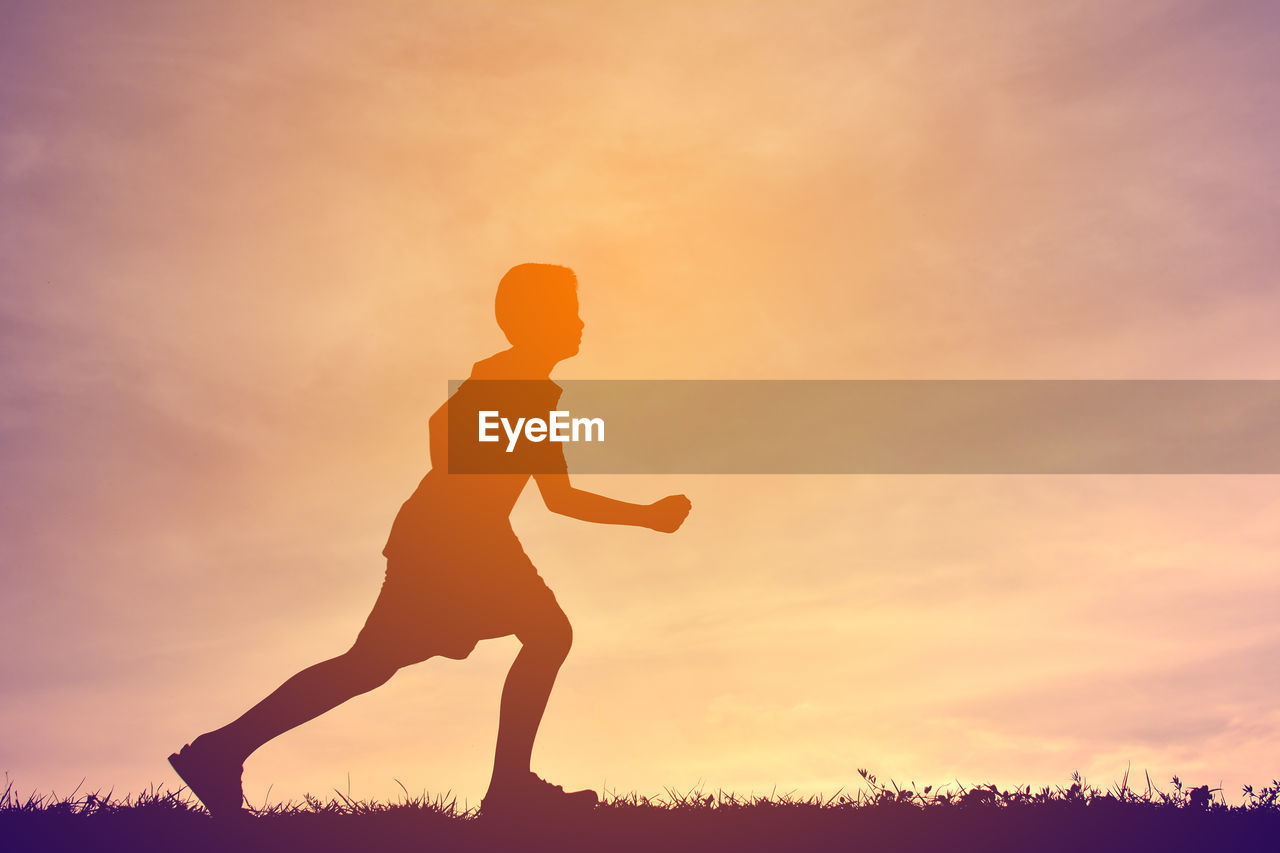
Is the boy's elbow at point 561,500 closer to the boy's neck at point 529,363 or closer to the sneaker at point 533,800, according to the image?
the boy's neck at point 529,363

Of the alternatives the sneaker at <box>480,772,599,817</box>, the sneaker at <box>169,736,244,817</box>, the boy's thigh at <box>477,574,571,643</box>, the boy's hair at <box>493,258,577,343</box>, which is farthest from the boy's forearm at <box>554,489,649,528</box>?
the sneaker at <box>169,736,244,817</box>

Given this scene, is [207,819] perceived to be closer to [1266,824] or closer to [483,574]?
[483,574]

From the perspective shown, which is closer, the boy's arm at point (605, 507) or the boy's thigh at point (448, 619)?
the boy's thigh at point (448, 619)

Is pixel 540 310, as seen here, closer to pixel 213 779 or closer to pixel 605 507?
pixel 605 507

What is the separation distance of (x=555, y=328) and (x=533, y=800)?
2880 millimetres

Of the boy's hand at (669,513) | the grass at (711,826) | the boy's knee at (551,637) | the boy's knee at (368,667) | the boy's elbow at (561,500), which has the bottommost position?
the grass at (711,826)

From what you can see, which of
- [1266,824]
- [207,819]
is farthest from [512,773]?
[1266,824]

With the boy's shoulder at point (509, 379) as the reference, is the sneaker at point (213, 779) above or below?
below

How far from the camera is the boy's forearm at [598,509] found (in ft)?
24.5

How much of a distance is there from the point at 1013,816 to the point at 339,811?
3.99m

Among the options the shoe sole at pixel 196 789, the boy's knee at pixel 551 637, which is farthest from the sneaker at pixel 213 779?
→ the boy's knee at pixel 551 637

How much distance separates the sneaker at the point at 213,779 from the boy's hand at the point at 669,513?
2.82 meters

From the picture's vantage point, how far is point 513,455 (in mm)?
7348

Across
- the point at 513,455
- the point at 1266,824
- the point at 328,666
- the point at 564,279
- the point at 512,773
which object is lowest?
the point at 1266,824
